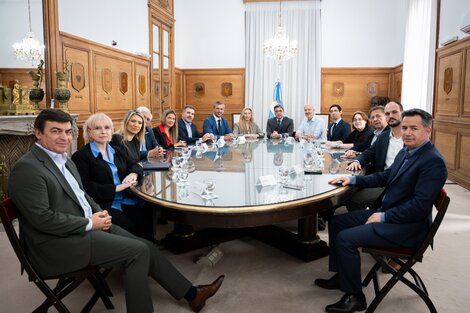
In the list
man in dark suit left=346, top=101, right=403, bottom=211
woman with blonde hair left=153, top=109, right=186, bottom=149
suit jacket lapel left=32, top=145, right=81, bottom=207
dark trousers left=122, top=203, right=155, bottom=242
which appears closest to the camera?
suit jacket lapel left=32, top=145, right=81, bottom=207

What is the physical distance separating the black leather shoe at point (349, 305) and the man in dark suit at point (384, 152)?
1061 millimetres

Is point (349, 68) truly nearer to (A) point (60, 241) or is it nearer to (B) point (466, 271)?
(B) point (466, 271)

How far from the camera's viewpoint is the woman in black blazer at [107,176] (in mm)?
2553

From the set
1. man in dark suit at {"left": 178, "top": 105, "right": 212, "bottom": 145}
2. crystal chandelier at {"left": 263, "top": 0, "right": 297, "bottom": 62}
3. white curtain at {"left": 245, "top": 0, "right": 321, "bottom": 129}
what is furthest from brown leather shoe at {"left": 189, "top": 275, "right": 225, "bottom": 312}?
white curtain at {"left": 245, "top": 0, "right": 321, "bottom": 129}

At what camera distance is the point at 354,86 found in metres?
9.25

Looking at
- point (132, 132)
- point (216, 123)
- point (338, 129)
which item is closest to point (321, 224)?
point (132, 132)

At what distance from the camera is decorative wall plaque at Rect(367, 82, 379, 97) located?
9.18 metres

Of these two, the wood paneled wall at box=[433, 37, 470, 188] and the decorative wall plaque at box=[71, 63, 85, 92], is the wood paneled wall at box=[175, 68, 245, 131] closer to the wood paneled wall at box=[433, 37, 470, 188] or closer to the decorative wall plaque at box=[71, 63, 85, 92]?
the decorative wall plaque at box=[71, 63, 85, 92]

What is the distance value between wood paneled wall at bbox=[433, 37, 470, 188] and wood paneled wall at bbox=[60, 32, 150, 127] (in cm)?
528

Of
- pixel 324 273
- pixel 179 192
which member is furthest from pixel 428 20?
pixel 179 192

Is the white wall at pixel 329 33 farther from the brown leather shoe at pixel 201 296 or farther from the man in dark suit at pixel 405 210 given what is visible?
the brown leather shoe at pixel 201 296

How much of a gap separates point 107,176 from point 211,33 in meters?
7.52

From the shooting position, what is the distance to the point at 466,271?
9.43 ft

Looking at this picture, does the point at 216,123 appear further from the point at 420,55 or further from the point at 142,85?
the point at 420,55
